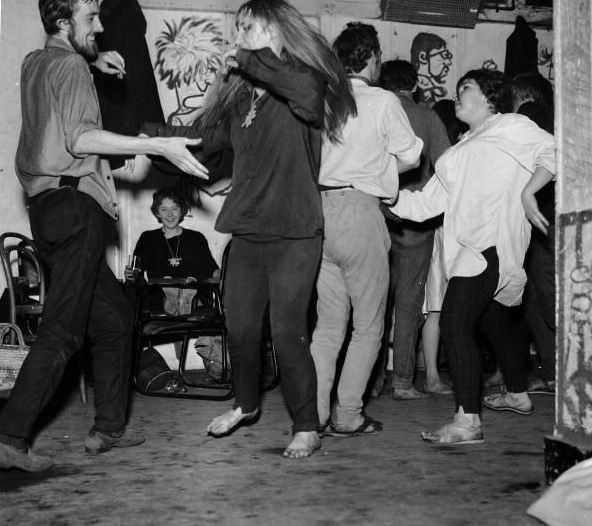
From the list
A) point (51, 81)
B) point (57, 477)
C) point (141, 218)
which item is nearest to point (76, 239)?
point (51, 81)

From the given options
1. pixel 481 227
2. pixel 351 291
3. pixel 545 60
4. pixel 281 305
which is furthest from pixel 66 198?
pixel 545 60

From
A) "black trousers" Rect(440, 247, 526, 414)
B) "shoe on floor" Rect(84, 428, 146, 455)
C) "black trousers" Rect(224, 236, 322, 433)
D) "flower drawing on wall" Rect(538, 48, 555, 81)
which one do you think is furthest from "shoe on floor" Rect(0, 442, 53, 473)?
"flower drawing on wall" Rect(538, 48, 555, 81)

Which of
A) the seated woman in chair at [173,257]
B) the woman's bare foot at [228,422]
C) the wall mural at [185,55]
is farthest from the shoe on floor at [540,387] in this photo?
the wall mural at [185,55]

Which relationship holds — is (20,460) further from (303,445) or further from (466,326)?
(466,326)

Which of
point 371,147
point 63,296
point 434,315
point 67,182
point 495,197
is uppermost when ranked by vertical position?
point 371,147

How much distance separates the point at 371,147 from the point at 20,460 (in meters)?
1.90

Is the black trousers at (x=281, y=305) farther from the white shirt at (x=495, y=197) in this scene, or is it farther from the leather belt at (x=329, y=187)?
the white shirt at (x=495, y=197)

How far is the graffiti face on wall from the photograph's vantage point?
7.09 m

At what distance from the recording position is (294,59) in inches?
137

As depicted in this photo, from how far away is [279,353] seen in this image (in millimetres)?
3533

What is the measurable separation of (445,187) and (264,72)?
1.19m

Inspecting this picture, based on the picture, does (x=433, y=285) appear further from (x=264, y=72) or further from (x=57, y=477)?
(x=57, y=477)

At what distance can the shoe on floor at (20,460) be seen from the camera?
318 centimetres

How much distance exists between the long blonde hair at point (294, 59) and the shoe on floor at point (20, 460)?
4.83ft
